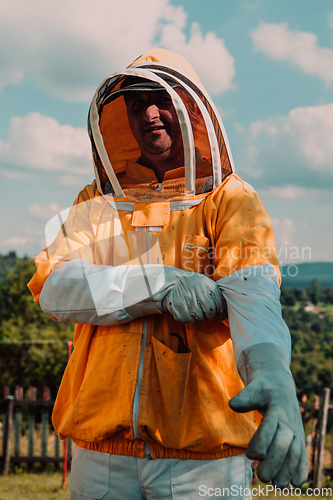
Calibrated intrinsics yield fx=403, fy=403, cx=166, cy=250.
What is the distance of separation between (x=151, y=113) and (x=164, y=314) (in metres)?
1.22

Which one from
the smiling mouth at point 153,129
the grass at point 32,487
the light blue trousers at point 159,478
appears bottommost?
the grass at point 32,487

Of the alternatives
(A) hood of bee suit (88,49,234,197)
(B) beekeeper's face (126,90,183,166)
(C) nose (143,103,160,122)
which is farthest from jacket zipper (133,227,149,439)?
(C) nose (143,103,160,122)

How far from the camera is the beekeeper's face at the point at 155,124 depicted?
2475mm

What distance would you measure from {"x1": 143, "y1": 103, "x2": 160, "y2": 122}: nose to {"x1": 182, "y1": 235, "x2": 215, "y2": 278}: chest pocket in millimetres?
791

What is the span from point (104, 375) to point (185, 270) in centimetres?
72

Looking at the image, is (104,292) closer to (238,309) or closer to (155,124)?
(238,309)

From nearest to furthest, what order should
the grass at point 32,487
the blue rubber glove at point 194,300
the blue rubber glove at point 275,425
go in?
1. the blue rubber glove at point 275,425
2. the blue rubber glove at point 194,300
3. the grass at point 32,487

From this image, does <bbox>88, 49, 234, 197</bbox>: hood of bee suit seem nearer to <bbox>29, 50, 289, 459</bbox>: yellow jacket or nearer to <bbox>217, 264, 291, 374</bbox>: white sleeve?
<bbox>29, 50, 289, 459</bbox>: yellow jacket

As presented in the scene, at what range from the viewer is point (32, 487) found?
27.5ft

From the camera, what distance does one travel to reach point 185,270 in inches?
88.1

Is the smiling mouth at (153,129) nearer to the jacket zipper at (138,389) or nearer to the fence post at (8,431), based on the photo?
the jacket zipper at (138,389)

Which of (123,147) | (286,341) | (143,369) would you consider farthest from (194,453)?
(123,147)

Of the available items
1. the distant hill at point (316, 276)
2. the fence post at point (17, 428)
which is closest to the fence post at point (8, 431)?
the fence post at point (17, 428)

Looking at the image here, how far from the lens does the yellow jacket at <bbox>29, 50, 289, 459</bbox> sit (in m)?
2.03
